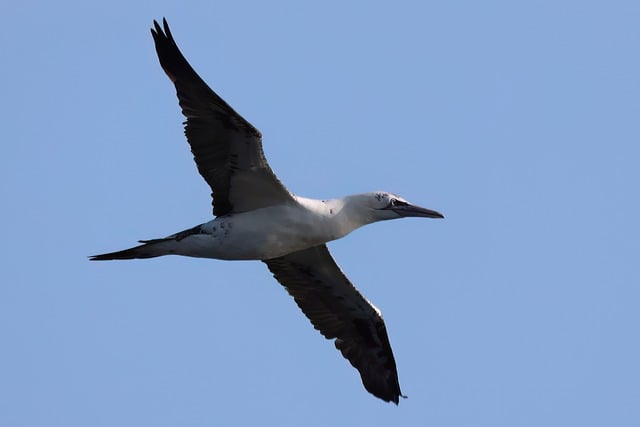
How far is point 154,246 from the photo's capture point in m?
17.0

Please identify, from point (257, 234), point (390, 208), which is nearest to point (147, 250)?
point (257, 234)

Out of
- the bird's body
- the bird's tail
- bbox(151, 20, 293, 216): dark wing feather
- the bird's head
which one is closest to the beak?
the bird's head

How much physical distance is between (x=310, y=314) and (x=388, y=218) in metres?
2.50

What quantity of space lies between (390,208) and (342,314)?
8.14ft

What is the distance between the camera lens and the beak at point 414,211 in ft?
60.9

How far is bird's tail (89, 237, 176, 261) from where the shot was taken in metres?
16.9

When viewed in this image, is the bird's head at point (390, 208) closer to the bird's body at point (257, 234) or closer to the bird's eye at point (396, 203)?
the bird's eye at point (396, 203)

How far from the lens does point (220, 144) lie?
54.9 feet

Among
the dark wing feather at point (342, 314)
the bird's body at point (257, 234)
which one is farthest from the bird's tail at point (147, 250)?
the dark wing feather at point (342, 314)

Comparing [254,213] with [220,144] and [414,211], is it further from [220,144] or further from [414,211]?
[414,211]

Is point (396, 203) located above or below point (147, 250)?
above

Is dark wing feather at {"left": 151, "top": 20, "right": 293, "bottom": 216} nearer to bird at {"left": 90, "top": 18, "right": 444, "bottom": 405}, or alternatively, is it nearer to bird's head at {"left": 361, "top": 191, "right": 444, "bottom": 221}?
bird at {"left": 90, "top": 18, "right": 444, "bottom": 405}

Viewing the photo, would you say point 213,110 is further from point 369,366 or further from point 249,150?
point 369,366

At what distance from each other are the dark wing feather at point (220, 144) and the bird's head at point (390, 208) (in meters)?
1.52
